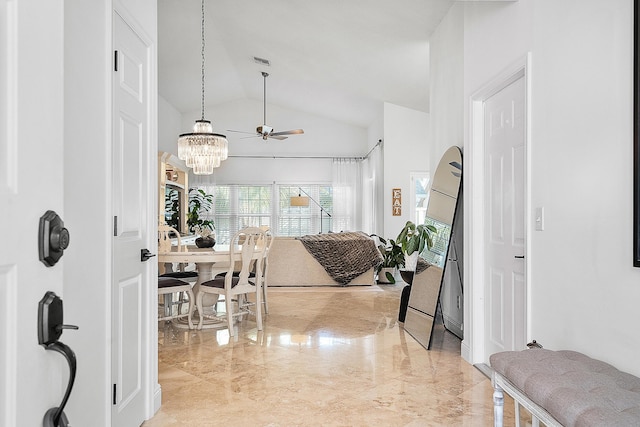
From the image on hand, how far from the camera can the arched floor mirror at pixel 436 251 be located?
4.03 metres

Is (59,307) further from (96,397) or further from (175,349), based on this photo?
(175,349)

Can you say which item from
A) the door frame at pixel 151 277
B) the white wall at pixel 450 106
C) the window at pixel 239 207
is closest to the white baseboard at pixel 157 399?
the door frame at pixel 151 277

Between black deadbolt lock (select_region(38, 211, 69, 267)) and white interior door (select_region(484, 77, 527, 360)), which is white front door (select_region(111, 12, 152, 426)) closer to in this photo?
black deadbolt lock (select_region(38, 211, 69, 267))

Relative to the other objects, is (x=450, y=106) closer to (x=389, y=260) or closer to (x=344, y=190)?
(x=389, y=260)

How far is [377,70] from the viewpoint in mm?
6910

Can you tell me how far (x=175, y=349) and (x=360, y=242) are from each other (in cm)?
395

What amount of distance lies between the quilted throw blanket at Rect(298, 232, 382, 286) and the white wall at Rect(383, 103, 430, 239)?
4.78ft

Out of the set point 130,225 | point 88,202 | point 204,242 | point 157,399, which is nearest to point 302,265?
point 204,242

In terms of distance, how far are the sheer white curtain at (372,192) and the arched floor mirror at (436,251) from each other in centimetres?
460

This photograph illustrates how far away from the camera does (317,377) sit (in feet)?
10.9

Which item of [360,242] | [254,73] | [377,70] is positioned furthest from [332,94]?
[360,242]

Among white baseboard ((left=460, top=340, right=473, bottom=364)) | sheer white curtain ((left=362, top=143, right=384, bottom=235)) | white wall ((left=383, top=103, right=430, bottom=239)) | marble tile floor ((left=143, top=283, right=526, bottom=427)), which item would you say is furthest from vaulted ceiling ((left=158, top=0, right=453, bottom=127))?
marble tile floor ((left=143, top=283, right=526, bottom=427))

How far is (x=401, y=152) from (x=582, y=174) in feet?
22.0

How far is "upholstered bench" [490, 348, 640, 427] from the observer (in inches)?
59.2
